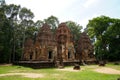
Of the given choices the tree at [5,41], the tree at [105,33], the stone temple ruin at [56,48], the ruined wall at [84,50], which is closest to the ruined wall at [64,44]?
the stone temple ruin at [56,48]

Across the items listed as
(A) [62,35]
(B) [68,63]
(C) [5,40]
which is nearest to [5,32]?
(C) [5,40]

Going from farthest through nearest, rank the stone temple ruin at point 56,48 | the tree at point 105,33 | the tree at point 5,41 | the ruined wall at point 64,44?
1. the tree at point 105,33
2. the tree at point 5,41
3. the ruined wall at point 64,44
4. the stone temple ruin at point 56,48

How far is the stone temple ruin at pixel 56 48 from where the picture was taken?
109 feet

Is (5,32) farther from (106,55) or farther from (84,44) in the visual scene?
(106,55)

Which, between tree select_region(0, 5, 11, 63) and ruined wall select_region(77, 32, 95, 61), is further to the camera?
tree select_region(0, 5, 11, 63)

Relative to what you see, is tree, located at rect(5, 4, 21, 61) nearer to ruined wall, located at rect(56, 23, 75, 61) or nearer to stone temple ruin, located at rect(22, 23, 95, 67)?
stone temple ruin, located at rect(22, 23, 95, 67)

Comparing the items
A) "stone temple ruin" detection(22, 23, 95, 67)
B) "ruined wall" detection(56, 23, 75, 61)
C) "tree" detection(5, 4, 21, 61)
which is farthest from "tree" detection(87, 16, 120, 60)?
"tree" detection(5, 4, 21, 61)

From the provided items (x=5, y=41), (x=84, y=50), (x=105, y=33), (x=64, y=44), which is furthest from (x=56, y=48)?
(x=105, y=33)

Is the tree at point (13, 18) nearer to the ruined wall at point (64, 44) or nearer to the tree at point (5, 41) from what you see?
the tree at point (5, 41)

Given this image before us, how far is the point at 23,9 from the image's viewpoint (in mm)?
43750

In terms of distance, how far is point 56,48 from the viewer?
114 feet

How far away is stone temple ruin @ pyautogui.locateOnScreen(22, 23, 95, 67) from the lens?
33.2 meters

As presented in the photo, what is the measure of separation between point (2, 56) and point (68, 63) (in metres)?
17.8

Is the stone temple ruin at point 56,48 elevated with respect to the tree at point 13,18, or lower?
lower
